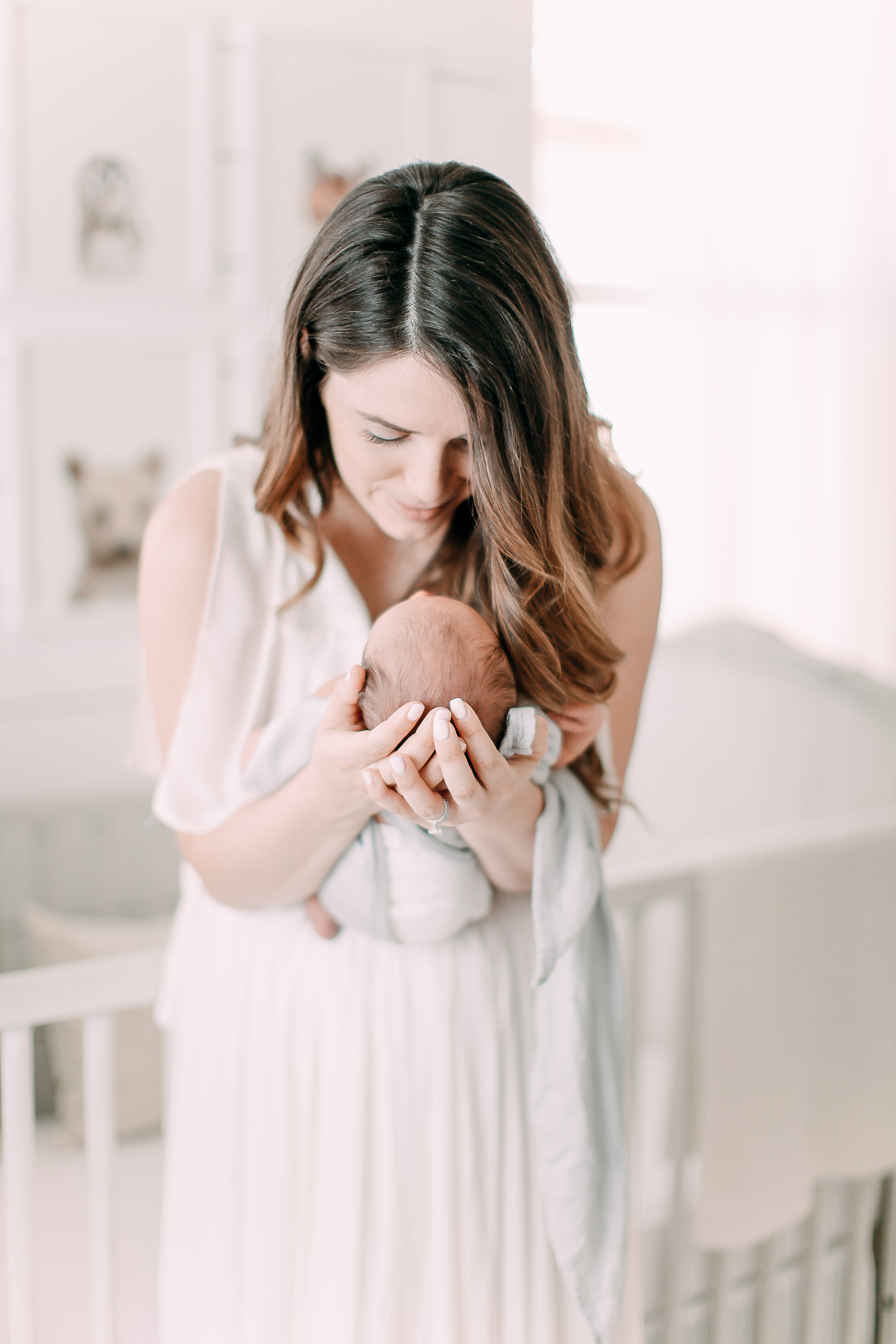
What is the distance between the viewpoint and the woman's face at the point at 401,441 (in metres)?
0.72

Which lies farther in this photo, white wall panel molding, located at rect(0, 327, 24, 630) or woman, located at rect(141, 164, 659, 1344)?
white wall panel molding, located at rect(0, 327, 24, 630)

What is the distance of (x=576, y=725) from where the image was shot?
880 mm

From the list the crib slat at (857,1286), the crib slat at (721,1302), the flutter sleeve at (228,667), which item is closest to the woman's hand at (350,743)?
the flutter sleeve at (228,667)

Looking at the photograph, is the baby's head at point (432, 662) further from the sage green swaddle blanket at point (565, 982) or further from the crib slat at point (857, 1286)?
the crib slat at point (857, 1286)

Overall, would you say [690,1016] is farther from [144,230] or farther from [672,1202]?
[144,230]

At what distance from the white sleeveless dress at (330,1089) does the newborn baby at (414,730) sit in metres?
0.05

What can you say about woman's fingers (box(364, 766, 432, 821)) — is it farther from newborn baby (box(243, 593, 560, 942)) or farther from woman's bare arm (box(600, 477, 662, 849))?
woman's bare arm (box(600, 477, 662, 849))

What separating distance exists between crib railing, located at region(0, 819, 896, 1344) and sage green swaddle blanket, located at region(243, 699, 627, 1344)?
7.1 inches

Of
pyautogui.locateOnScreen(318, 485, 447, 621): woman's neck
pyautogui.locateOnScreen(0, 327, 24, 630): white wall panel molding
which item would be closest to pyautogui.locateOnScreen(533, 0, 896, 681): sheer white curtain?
pyautogui.locateOnScreen(0, 327, 24, 630): white wall panel molding

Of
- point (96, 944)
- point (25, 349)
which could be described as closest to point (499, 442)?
point (96, 944)

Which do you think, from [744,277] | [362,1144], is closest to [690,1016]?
[362,1144]

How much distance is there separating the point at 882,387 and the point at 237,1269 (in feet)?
6.27

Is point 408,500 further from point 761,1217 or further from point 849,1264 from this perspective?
point 849,1264

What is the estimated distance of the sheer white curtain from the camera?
78.5 inches
